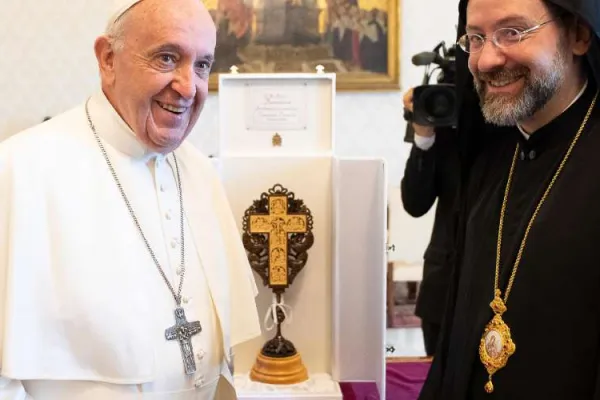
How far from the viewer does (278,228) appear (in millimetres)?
2373

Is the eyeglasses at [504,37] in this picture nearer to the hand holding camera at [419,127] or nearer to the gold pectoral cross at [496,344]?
the gold pectoral cross at [496,344]

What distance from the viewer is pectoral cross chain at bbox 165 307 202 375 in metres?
1.50

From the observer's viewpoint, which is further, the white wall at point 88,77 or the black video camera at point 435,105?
the white wall at point 88,77

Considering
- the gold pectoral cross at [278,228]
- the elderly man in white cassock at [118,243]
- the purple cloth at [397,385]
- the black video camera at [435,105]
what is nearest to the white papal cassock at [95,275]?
the elderly man in white cassock at [118,243]

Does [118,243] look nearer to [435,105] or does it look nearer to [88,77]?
[435,105]

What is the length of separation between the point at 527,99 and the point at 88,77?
3.75 meters

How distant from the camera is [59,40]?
4.50 metres

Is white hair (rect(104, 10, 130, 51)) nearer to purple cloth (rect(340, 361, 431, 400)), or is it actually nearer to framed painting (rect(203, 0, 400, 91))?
purple cloth (rect(340, 361, 431, 400))

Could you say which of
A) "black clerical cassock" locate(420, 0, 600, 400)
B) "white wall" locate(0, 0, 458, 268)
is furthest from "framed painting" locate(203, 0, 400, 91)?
"black clerical cassock" locate(420, 0, 600, 400)

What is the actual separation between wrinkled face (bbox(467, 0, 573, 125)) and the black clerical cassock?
0.06 meters

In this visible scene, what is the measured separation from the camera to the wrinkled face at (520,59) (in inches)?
55.1

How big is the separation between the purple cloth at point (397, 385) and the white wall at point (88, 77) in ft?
5.45

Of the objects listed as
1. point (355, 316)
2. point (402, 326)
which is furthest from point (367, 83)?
point (355, 316)

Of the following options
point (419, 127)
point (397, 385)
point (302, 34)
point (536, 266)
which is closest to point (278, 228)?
point (419, 127)
